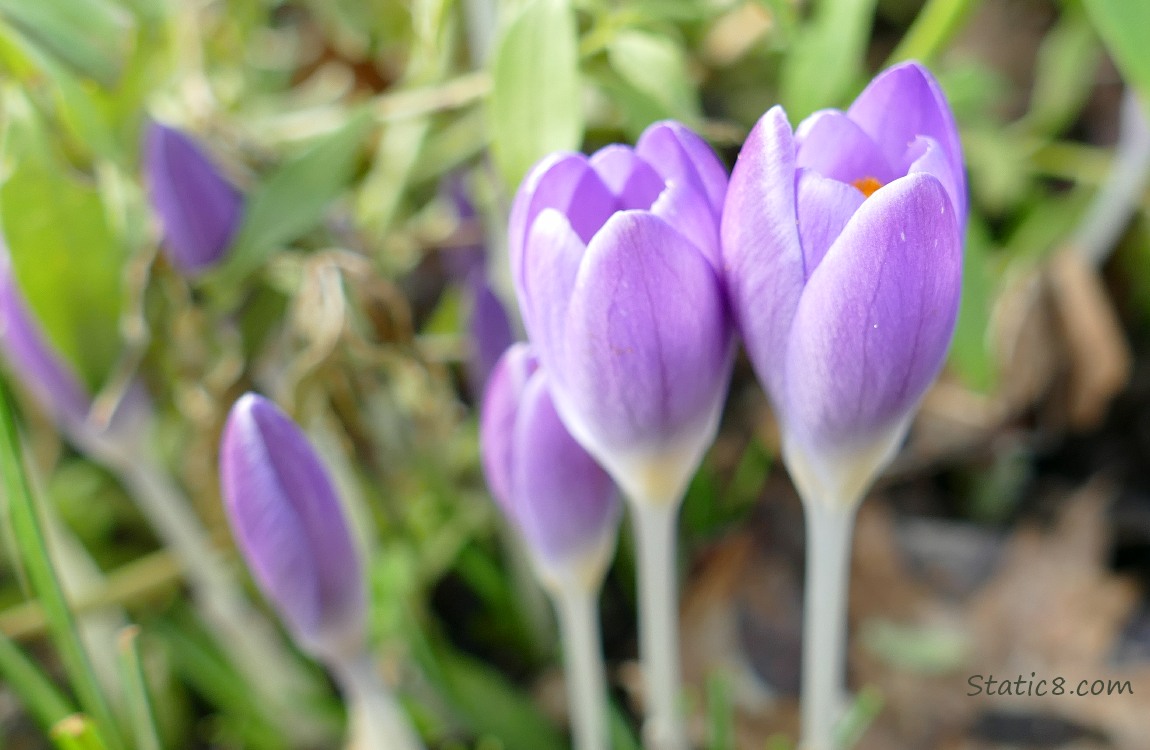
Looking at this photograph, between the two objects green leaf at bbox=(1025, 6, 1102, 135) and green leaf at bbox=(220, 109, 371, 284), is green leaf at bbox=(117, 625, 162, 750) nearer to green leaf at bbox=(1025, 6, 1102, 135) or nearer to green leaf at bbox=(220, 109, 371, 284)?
green leaf at bbox=(220, 109, 371, 284)

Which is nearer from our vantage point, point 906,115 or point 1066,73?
point 906,115

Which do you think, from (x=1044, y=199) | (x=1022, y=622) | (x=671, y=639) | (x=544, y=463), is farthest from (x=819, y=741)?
(x=1044, y=199)

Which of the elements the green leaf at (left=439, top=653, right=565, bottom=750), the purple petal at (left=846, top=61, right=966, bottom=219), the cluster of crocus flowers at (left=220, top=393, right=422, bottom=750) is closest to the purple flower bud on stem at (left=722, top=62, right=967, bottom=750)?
the purple petal at (left=846, top=61, right=966, bottom=219)

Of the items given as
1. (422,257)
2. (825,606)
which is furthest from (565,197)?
(422,257)

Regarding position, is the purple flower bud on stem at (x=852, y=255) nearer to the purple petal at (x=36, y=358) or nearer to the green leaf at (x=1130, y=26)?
the green leaf at (x=1130, y=26)

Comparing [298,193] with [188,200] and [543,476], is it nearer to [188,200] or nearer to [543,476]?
[188,200]

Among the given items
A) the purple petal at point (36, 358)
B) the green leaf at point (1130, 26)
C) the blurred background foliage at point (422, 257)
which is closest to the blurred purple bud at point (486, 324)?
the blurred background foliage at point (422, 257)

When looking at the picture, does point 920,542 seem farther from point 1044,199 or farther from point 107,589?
point 107,589
